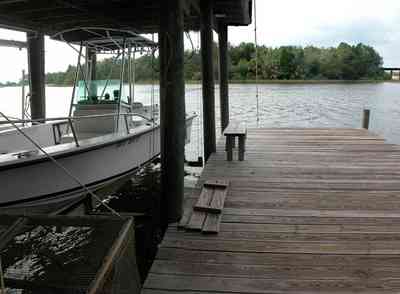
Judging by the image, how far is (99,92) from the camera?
8.47 meters

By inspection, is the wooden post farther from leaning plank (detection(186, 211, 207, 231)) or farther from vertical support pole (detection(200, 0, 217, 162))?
leaning plank (detection(186, 211, 207, 231))

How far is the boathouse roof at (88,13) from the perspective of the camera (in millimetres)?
5941

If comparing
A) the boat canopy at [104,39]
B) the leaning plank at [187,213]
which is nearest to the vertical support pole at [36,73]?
the boat canopy at [104,39]

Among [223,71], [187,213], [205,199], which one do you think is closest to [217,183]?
[205,199]

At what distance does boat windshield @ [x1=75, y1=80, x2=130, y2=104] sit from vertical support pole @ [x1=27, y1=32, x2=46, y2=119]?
911mm

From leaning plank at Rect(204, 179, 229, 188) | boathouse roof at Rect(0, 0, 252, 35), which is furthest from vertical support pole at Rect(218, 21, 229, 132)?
leaning plank at Rect(204, 179, 229, 188)

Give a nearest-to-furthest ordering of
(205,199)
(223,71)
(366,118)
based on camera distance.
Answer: (205,199) < (223,71) < (366,118)

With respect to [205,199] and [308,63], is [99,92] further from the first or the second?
[308,63]

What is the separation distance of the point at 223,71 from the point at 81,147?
184 inches

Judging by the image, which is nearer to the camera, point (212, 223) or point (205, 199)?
point (212, 223)

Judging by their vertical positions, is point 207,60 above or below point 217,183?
above

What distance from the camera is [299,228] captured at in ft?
12.4

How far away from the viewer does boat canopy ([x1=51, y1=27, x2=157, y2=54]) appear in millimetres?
7539

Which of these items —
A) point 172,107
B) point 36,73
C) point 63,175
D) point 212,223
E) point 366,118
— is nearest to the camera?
point 212,223
